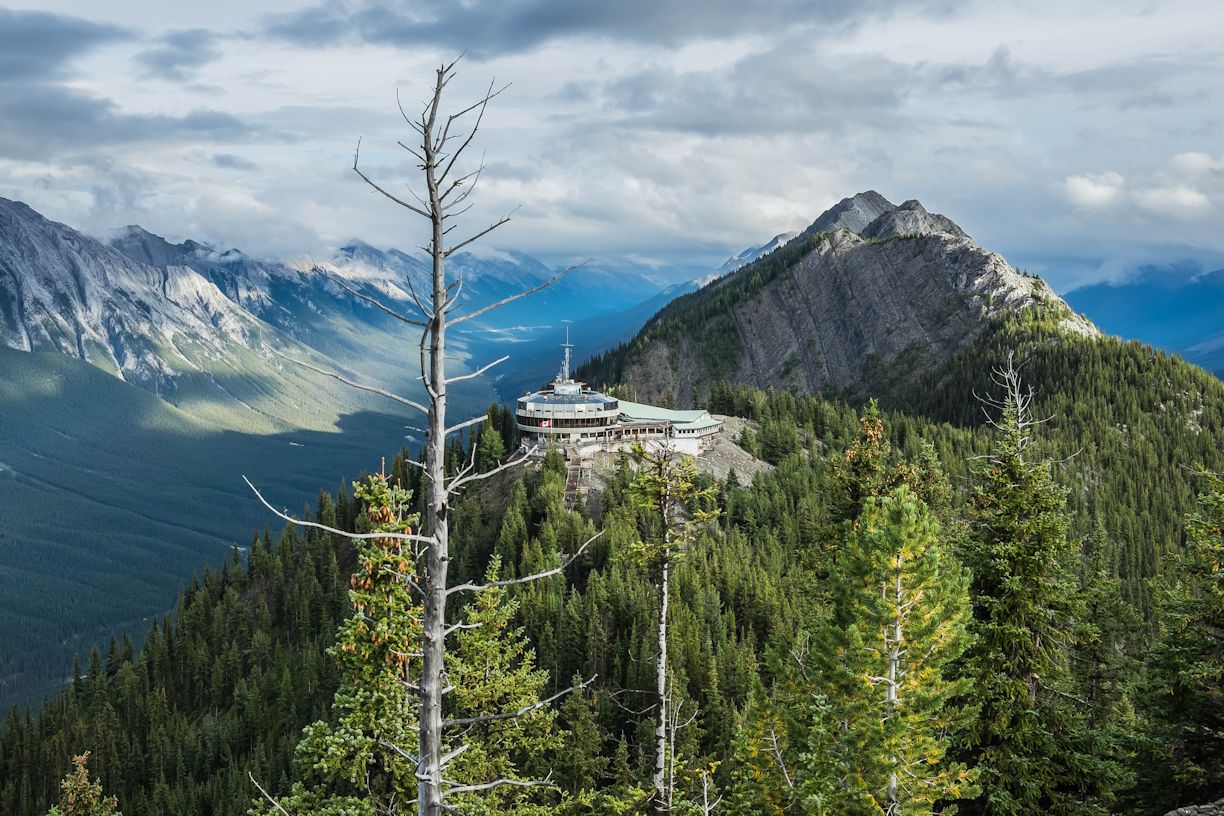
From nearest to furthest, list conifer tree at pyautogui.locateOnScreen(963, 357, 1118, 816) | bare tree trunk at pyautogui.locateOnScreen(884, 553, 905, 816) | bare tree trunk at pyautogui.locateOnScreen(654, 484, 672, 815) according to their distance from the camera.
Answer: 1. bare tree trunk at pyautogui.locateOnScreen(654, 484, 672, 815)
2. bare tree trunk at pyautogui.locateOnScreen(884, 553, 905, 816)
3. conifer tree at pyautogui.locateOnScreen(963, 357, 1118, 816)

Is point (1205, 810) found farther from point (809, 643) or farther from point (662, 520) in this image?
point (809, 643)

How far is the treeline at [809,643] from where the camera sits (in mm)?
27484

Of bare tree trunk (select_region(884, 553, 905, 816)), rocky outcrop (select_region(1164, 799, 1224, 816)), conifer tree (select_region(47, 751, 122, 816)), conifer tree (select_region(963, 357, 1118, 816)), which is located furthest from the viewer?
conifer tree (select_region(47, 751, 122, 816))

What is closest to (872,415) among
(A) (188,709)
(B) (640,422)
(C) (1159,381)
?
(B) (640,422)

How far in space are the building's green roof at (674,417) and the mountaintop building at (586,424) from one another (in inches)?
5.5

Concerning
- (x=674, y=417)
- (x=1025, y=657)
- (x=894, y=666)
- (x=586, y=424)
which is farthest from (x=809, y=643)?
(x=674, y=417)

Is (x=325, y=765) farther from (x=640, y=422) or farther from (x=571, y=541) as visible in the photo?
(x=640, y=422)

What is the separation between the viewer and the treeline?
2748 cm

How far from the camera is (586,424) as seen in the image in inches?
4582

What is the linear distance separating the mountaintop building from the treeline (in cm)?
633

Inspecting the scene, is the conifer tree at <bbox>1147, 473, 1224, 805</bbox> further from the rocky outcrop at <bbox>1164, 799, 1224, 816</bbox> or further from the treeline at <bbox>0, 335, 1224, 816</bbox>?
the rocky outcrop at <bbox>1164, 799, 1224, 816</bbox>

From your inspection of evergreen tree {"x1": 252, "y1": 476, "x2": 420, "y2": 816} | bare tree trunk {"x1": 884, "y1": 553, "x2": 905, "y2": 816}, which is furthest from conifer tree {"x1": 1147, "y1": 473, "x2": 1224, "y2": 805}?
evergreen tree {"x1": 252, "y1": 476, "x2": 420, "y2": 816}

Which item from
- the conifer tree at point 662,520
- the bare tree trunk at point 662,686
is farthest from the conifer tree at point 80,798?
the conifer tree at point 662,520

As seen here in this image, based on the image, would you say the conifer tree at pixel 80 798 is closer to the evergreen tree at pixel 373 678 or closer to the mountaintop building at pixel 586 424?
the evergreen tree at pixel 373 678
